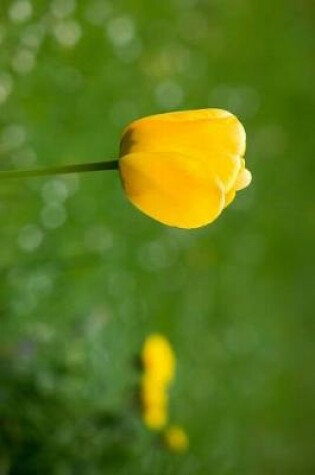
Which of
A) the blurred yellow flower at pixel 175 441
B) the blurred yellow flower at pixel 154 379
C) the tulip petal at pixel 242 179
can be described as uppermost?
the tulip petal at pixel 242 179

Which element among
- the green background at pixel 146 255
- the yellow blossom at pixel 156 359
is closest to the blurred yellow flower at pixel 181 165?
the green background at pixel 146 255

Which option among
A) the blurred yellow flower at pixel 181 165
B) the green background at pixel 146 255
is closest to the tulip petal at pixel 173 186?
the blurred yellow flower at pixel 181 165

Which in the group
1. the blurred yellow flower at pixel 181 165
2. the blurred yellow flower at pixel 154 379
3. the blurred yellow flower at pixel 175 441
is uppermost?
the blurred yellow flower at pixel 181 165

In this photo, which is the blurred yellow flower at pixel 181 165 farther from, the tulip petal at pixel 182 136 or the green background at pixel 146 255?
the green background at pixel 146 255

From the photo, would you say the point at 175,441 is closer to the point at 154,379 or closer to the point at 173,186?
the point at 154,379

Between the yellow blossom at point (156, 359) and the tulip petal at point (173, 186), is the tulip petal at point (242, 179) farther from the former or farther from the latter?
the yellow blossom at point (156, 359)

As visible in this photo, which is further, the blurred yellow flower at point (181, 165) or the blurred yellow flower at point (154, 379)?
the blurred yellow flower at point (154, 379)

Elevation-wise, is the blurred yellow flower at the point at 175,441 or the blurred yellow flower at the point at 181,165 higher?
Result: the blurred yellow flower at the point at 181,165

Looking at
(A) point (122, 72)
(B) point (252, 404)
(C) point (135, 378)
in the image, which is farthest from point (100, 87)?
(B) point (252, 404)

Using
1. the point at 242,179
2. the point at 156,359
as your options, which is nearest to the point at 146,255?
the point at 156,359
